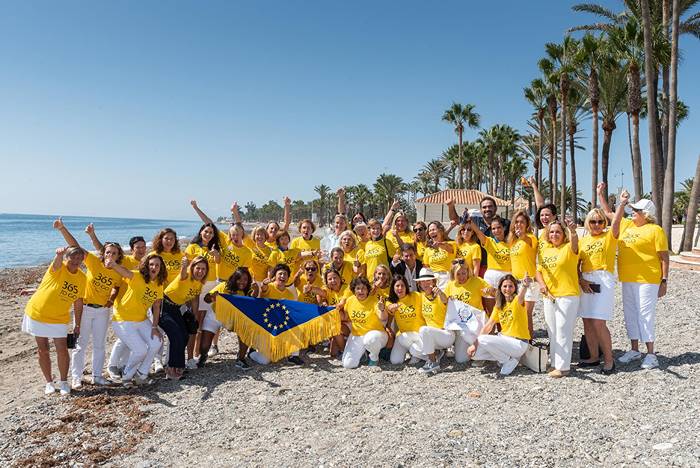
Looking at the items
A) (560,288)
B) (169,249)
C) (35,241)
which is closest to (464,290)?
(560,288)

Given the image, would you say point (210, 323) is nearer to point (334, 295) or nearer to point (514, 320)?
point (334, 295)

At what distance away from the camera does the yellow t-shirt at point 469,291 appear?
20.5 feet

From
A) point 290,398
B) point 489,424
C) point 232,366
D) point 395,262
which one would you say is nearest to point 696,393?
point 489,424

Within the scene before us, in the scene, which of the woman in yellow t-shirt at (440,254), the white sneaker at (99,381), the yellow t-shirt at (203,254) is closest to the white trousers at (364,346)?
the woman in yellow t-shirt at (440,254)

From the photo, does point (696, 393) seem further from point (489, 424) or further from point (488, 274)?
point (488, 274)

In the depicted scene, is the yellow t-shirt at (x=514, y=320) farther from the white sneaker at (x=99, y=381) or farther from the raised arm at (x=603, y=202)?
the white sneaker at (x=99, y=381)

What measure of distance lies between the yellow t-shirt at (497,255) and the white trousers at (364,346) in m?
1.91

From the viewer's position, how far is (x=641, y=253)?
5.74 m

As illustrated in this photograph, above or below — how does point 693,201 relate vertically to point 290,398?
above

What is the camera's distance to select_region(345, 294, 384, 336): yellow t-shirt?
6.60 meters

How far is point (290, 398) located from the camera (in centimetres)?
569

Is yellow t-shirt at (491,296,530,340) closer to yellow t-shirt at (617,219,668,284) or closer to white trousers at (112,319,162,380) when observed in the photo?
yellow t-shirt at (617,219,668,284)

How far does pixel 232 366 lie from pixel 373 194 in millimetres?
87903

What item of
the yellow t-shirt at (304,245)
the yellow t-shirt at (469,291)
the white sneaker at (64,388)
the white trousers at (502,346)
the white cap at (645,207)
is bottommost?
the white sneaker at (64,388)
